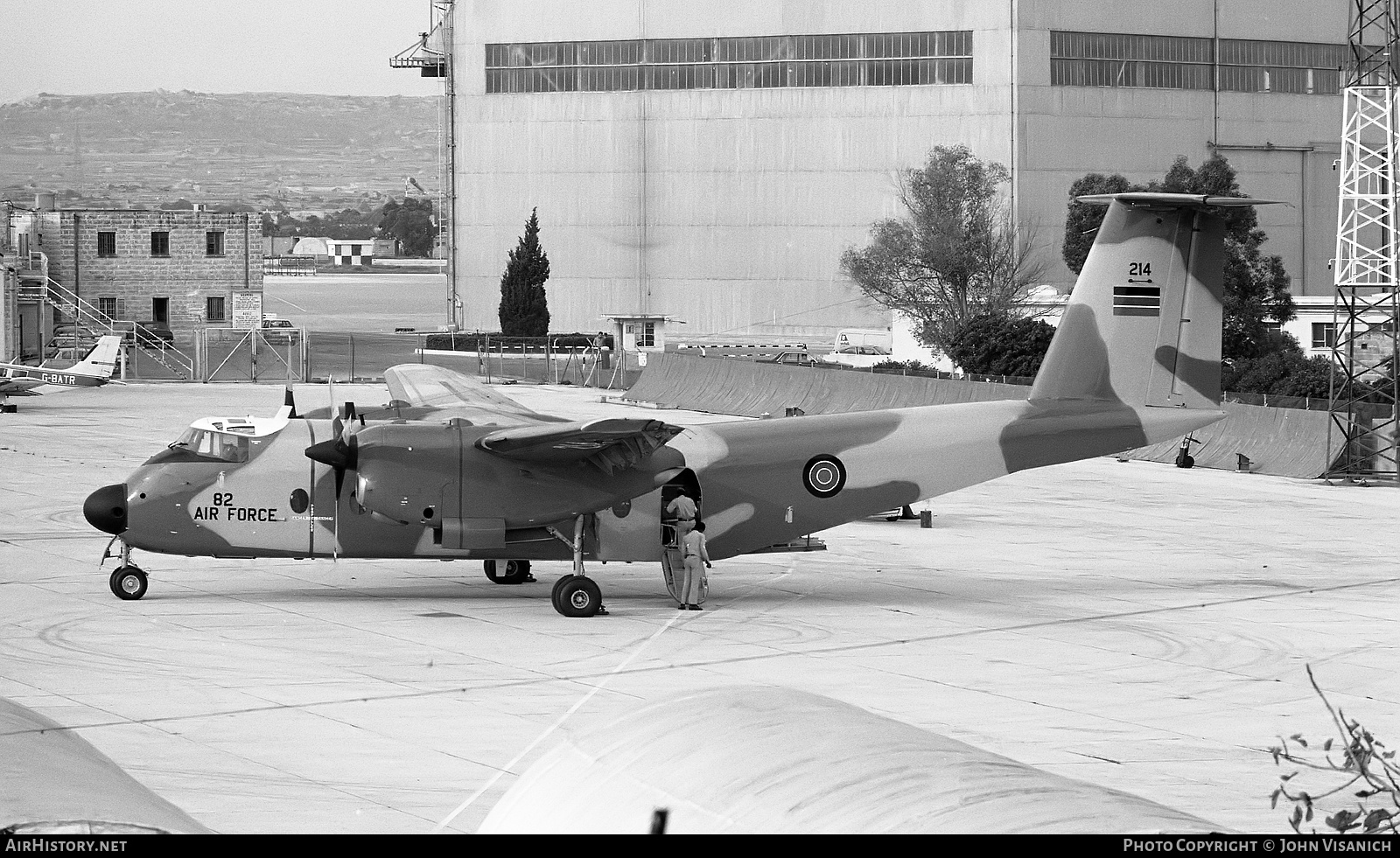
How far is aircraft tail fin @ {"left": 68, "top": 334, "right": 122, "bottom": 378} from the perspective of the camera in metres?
55.3

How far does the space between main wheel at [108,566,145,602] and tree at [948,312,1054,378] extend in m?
38.9

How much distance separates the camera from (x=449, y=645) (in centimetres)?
1711

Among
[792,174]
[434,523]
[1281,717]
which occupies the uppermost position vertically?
[792,174]

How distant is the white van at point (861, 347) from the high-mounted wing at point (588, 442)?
5304 cm

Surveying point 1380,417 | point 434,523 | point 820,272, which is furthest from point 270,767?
point 820,272

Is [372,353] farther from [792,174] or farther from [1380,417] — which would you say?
[1380,417]

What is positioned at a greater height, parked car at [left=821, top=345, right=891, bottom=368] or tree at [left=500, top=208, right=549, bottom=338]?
tree at [left=500, top=208, right=549, bottom=338]

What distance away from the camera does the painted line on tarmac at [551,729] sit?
35.6 feet

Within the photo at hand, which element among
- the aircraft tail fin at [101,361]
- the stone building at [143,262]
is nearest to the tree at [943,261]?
the aircraft tail fin at [101,361]

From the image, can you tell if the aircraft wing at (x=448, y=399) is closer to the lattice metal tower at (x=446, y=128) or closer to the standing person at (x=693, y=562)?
the standing person at (x=693, y=562)

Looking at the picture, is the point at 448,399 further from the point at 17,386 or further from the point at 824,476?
the point at 17,386

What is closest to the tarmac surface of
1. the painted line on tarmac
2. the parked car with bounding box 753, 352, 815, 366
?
the painted line on tarmac

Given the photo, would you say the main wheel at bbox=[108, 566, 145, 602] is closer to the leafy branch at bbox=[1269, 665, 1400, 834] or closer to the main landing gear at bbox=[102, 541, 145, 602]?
the main landing gear at bbox=[102, 541, 145, 602]

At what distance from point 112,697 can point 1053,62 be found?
81.0 metres
